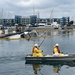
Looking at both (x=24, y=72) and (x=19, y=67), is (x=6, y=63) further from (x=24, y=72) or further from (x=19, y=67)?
(x=24, y=72)

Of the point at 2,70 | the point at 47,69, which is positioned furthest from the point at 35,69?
the point at 2,70

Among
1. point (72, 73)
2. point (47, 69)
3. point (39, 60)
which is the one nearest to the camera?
point (72, 73)

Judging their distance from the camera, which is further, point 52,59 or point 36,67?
point 52,59

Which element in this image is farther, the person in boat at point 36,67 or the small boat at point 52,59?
the small boat at point 52,59

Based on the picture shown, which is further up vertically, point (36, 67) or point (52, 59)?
point (52, 59)

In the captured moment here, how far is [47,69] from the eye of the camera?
4341 centimetres

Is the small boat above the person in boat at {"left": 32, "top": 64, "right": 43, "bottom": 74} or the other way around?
above

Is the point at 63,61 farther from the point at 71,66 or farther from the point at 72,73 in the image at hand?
the point at 72,73

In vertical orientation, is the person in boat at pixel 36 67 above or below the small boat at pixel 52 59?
below

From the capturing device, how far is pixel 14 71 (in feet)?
136

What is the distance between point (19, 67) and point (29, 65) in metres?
2.10

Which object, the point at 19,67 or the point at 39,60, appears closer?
the point at 19,67

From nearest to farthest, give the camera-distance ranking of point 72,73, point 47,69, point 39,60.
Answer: point 72,73 < point 47,69 < point 39,60

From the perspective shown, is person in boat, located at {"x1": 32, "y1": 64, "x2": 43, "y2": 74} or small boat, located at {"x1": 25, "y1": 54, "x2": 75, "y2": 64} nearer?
person in boat, located at {"x1": 32, "y1": 64, "x2": 43, "y2": 74}
